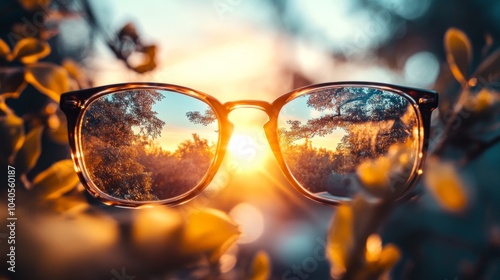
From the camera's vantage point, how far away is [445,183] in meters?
0.55

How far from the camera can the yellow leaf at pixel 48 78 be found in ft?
1.47

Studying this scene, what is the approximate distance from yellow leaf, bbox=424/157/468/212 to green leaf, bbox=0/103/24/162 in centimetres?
45

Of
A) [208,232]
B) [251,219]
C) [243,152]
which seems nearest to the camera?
[208,232]

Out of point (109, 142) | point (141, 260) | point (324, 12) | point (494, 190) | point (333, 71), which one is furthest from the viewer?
point (494, 190)

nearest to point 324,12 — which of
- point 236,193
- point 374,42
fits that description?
point 236,193

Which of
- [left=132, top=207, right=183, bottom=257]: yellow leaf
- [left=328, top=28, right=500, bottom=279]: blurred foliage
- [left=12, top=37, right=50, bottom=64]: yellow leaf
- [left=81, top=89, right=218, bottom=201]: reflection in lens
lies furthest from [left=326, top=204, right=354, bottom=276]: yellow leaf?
[left=12, top=37, right=50, bottom=64]: yellow leaf

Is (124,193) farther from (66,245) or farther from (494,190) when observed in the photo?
(494,190)

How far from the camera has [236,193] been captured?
0.82m

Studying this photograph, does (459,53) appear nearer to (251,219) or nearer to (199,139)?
(199,139)

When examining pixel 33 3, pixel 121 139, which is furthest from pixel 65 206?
pixel 33 3

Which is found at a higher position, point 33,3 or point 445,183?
point 33,3

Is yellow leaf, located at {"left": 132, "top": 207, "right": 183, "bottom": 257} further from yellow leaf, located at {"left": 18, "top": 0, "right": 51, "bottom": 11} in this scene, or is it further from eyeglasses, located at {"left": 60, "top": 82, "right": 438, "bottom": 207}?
yellow leaf, located at {"left": 18, "top": 0, "right": 51, "bottom": 11}

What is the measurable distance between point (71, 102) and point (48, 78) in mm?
101

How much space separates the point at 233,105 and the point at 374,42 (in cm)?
138
